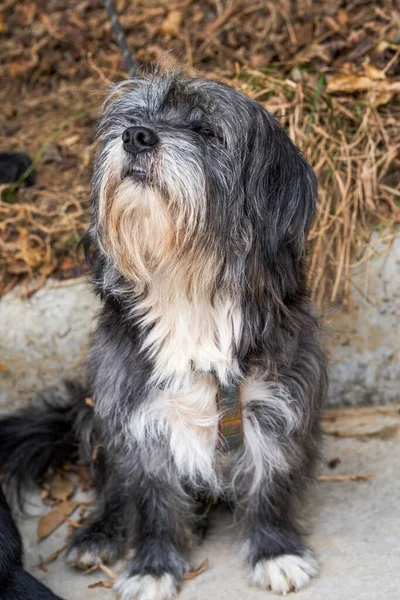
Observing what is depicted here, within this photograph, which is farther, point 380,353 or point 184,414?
point 380,353

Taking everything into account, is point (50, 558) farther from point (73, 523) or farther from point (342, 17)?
point (342, 17)

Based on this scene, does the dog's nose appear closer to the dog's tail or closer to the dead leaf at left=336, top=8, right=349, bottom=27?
the dog's tail

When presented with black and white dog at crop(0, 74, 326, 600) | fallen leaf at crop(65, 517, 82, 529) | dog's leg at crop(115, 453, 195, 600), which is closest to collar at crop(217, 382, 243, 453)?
black and white dog at crop(0, 74, 326, 600)

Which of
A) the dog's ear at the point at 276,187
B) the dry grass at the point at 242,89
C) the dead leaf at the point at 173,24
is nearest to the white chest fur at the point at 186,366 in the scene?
the dog's ear at the point at 276,187

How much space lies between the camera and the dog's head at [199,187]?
258 centimetres

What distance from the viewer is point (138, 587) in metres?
3.11

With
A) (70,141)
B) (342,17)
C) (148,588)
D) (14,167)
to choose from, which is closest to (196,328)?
(148,588)

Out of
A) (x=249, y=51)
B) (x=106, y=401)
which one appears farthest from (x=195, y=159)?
(x=249, y=51)

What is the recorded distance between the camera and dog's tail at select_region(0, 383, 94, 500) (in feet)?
12.1

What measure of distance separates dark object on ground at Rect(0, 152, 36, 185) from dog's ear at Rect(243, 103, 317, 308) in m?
2.09

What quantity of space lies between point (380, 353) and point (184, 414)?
4.26 ft

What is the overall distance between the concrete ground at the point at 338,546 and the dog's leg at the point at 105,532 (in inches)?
2.4

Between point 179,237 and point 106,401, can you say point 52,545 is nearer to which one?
point 106,401

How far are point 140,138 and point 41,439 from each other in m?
1.66
